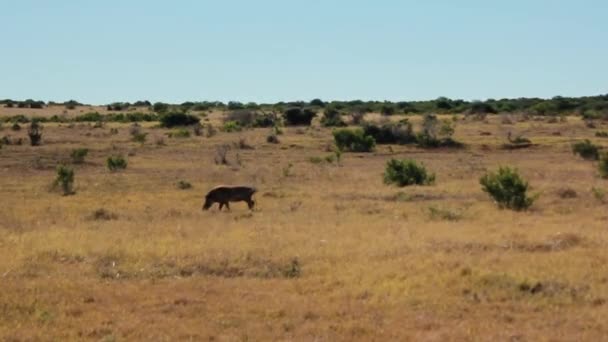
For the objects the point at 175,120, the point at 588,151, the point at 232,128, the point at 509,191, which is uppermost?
the point at 509,191

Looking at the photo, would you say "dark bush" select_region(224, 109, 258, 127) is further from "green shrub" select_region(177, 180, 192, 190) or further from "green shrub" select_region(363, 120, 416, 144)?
"green shrub" select_region(177, 180, 192, 190)

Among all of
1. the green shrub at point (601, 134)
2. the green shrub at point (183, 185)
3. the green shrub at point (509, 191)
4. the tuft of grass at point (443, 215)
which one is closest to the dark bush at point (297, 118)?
the green shrub at point (601, 134)

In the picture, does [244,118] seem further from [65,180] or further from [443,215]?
[443,215]

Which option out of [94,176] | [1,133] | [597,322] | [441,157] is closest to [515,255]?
[597,322]

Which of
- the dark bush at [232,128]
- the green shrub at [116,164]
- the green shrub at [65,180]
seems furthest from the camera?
the dark bush at [232,128]

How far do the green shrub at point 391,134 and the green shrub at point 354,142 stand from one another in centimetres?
459

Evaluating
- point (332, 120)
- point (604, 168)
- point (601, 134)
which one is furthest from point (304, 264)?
point (332, 120)

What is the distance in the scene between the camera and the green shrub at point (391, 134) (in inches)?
2025

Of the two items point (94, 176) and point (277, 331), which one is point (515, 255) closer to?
point (277, 331)

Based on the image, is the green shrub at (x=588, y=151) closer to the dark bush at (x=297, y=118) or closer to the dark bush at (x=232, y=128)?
the dark bush at (x=232, y=128)

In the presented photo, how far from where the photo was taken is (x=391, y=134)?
52125mm

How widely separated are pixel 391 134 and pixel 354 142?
626 cm

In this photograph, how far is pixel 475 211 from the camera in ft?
68.6

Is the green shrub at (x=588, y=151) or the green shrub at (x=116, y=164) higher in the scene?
the green shrub at (x=588, y=151)
